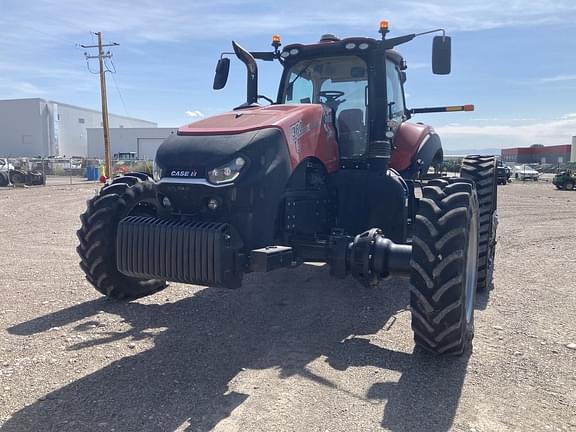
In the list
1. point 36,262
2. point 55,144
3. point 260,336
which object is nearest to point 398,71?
point 260,336

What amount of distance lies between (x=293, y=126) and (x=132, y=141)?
222 feet

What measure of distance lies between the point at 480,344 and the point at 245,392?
2.27m

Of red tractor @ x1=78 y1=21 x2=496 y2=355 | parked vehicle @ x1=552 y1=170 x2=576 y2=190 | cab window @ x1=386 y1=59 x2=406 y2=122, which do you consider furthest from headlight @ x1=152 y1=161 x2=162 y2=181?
parked vehicle @ x1=552 y1=170 x2=576 y2=190

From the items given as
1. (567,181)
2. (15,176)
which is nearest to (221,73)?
(15,176)

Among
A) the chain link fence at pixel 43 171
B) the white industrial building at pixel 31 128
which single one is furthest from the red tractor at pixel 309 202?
the white industrial building at pixel 31 128

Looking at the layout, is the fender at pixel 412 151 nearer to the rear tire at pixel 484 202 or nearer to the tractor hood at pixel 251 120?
the rear tire at pixel 484 202

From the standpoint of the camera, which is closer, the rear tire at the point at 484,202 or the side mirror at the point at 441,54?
the side mirror at the point at 441,54

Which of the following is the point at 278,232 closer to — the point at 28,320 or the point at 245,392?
the point at 245,392

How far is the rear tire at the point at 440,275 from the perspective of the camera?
399cm

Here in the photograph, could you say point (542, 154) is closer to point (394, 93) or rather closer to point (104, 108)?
point (104, 108)

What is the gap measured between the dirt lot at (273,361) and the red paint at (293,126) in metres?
1.65

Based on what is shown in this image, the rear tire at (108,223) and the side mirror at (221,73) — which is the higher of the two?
the side mirror at (221,73)

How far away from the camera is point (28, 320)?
5.37 m

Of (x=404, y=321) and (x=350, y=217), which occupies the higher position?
(x=350, y=217)
